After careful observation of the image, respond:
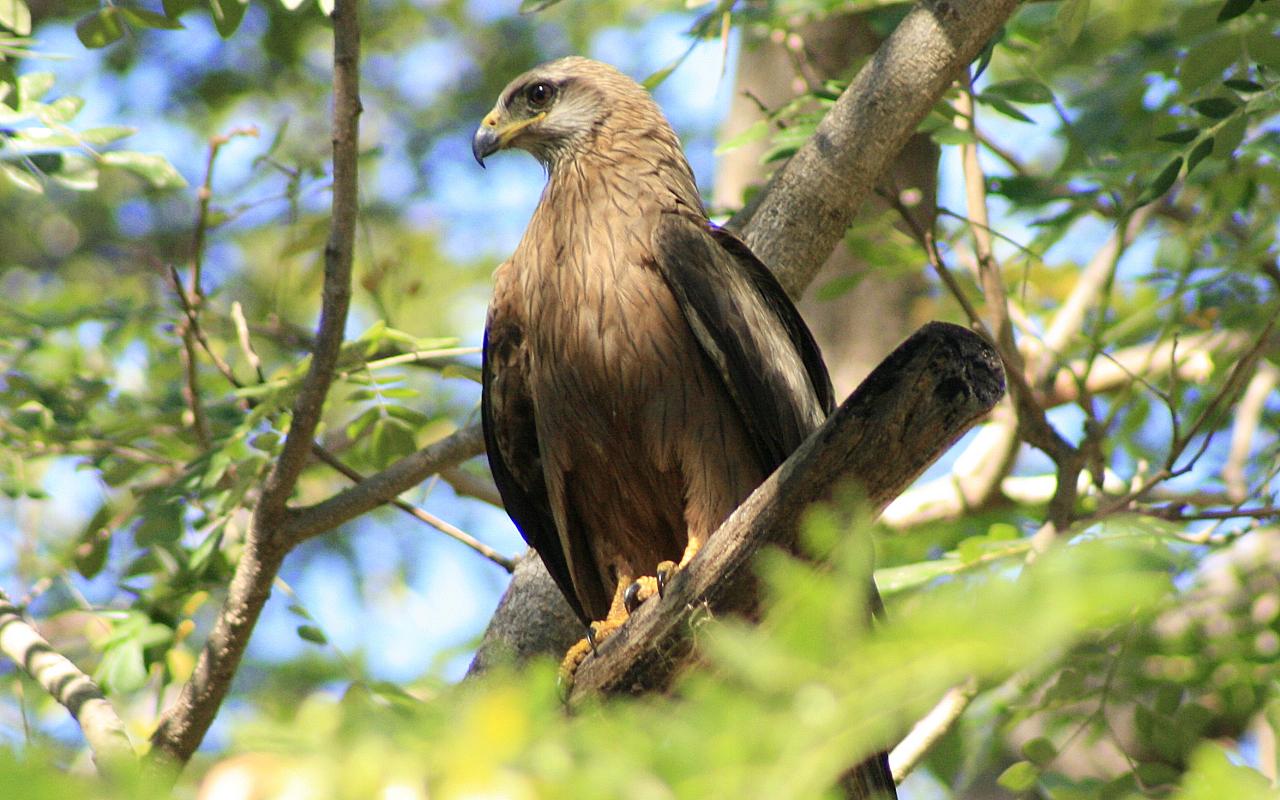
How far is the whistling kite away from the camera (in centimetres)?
284

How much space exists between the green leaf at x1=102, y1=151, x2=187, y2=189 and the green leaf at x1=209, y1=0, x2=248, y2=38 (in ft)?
1.40

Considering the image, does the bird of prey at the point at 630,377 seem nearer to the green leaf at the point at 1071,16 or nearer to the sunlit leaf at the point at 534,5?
the sunlit leaf at the point at 534,5

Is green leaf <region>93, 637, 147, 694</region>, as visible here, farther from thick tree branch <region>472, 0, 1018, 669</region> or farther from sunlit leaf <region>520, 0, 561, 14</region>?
sunlit leaf <region>520, 0, 561, 14</region>

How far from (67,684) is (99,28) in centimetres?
182

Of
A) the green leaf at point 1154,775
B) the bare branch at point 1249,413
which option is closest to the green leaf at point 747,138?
the green leaf at point 1154,775

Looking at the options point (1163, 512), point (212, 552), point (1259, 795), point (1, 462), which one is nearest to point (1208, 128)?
point (1163, 512)

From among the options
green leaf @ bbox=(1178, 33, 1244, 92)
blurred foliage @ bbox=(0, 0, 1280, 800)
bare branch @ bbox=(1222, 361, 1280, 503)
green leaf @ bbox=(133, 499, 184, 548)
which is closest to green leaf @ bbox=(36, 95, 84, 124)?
blurred foliage @ bbox=(0, 0, 1280, 800)

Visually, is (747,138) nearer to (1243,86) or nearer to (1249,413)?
(1243,86)

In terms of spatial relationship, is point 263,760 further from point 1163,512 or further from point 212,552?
point 1163,512

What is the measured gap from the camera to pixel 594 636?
2.83 metres

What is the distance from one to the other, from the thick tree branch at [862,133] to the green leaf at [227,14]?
1705 millimetres

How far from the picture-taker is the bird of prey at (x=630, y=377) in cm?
284

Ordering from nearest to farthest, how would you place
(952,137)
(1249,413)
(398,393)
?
1. (952,137)
2. (398,393)
3. (1249,413)

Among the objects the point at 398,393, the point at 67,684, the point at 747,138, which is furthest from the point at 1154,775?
the point at 67,684
